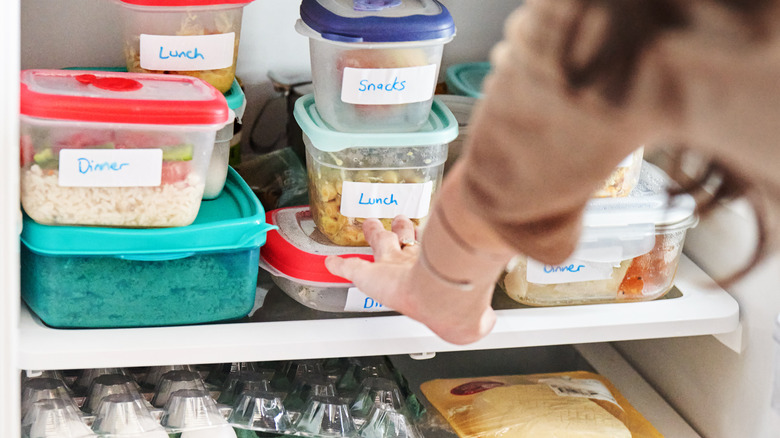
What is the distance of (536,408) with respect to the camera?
3.84 feet

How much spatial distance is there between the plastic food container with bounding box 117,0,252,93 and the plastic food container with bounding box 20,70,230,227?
8 centimetres

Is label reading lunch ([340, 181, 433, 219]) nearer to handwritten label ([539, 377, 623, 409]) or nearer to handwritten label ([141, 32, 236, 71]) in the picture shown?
handwritten label ([141, 32, 236, 71])

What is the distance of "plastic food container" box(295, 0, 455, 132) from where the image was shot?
955 mm

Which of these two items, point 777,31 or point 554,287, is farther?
point 554,287

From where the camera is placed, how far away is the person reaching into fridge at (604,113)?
0.36m

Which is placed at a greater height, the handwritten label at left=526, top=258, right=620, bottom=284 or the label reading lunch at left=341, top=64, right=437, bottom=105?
the label reading lunch at left=341, top=64, right=437, bottom=105

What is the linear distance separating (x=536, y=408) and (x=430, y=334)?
262mm

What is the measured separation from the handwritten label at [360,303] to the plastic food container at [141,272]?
0.12 metres

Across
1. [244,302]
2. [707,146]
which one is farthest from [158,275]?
[707,146]

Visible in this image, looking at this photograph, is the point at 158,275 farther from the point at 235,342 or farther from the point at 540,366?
the point at 540,366

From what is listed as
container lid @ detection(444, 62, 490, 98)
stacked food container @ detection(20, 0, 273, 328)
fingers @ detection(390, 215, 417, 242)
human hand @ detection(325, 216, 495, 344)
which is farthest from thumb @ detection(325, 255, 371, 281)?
container lid @ detection(444, 62, 490, 98)

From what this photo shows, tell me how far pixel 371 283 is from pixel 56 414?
50 centimetres

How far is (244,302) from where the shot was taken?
0.99m

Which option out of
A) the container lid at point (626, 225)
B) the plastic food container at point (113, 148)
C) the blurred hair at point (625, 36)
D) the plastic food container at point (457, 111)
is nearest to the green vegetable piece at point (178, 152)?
the plastic food container at point (113, 148)
